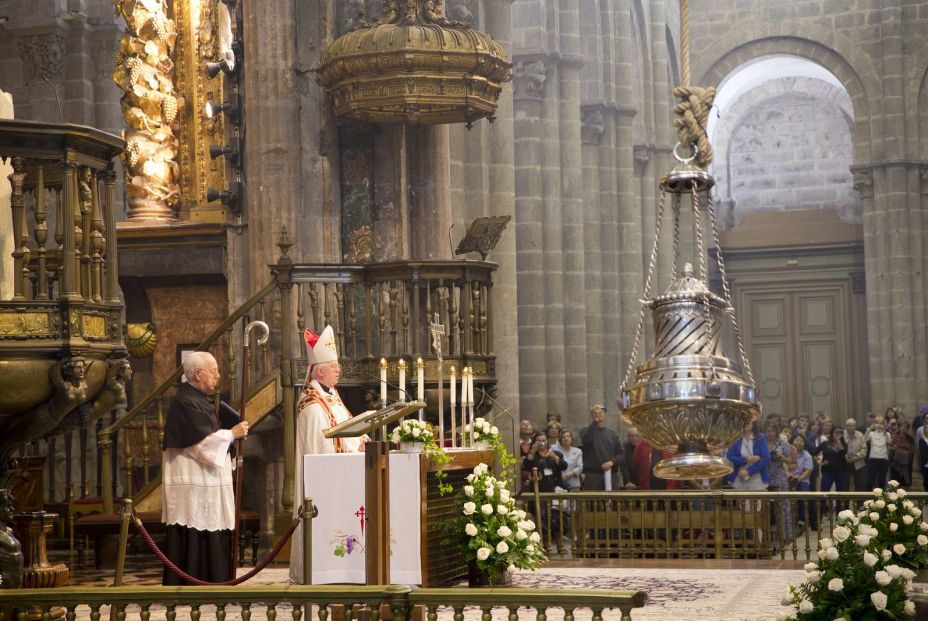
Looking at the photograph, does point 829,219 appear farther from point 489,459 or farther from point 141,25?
point 489,459

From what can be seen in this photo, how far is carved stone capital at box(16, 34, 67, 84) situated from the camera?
18.7 metres

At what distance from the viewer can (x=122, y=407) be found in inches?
603

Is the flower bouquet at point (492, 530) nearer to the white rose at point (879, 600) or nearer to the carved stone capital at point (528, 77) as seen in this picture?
the white rose at point (879, 600)

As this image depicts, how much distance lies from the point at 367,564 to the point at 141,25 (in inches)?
319

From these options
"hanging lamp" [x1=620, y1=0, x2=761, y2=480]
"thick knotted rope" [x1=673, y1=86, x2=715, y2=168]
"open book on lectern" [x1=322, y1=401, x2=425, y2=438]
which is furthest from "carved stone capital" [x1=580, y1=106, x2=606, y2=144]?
"thick knotted rope" [x1=673, y1=86, x2=715, y2=168]

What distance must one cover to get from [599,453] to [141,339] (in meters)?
5.29

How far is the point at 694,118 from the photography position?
7297 mm

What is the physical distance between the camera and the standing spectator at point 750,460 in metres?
16.3

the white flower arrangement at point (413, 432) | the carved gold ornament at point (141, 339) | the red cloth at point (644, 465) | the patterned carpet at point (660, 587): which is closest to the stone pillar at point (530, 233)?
the red cloth at point (644, 465)

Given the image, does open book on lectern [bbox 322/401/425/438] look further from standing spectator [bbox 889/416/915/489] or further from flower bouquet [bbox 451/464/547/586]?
standing spectator [bbox 889/416/915/489]

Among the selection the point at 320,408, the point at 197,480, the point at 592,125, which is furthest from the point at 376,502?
the point at 592,125

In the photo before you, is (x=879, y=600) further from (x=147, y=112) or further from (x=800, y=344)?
(x=800, y=344)

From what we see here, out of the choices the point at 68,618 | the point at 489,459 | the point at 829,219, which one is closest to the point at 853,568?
the point at 68,618

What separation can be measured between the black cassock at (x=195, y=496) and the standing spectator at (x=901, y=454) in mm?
12769
